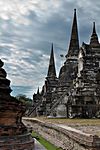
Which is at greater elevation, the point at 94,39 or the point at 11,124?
the point at 94,39

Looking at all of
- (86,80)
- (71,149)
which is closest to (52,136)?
(71,149)

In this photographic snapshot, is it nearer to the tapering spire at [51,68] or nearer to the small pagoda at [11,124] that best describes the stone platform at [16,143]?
the small pagoda at [11,124]

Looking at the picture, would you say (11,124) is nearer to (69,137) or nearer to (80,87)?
(69,137)

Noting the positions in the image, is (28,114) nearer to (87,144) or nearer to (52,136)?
(52,136)

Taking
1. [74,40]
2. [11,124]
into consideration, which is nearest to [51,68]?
[74,40]

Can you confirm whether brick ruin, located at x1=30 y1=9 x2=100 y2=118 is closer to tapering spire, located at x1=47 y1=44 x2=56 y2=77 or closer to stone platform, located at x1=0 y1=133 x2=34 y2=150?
tapering spire, located at x1=47 y1=44 x2=56 y2=77

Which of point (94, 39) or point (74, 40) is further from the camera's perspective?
point (74, 40)

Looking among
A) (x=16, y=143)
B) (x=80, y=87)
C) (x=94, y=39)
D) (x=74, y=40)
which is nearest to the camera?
(x=16, y=143)

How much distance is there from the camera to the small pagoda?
708cm

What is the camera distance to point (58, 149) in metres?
14.2

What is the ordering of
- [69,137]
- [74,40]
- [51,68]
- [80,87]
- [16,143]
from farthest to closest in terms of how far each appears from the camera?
[51,68], [74,40], [80,87], [69,137], [16,143]

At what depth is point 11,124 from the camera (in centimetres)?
732

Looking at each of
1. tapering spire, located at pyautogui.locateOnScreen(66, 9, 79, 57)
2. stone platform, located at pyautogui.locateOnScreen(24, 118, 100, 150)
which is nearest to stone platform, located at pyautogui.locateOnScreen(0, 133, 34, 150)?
stone platform, located at pyautogui.locateOnScreen(24, 118, 100, 150)

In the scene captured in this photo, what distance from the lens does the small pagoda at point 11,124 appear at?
23.2 ft
